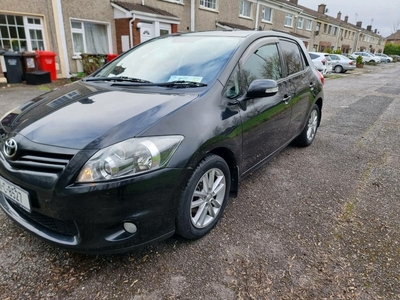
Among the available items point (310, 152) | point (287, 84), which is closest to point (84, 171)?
point (287, 84)

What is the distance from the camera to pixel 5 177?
77.4 inches

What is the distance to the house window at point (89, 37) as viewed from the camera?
12.2 m

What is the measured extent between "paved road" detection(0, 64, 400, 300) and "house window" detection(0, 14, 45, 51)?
10.4m

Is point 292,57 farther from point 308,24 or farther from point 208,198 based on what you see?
point 308,24

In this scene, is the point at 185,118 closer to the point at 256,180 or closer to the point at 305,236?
the point at 305,236

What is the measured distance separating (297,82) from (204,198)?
88.2 inches

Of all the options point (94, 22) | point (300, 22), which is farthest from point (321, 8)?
point (94, 22)

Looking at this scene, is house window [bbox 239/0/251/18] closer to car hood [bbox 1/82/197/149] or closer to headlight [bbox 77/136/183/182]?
car hood [bbox 1/82/197/149]

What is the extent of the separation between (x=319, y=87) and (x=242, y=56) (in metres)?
2.30

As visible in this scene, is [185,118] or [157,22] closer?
[185,118]

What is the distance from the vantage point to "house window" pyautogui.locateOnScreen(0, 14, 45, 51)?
1028 cm

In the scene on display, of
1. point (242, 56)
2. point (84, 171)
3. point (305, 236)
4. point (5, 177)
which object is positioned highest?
point (242, 56)

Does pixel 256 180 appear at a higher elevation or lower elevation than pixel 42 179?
lower

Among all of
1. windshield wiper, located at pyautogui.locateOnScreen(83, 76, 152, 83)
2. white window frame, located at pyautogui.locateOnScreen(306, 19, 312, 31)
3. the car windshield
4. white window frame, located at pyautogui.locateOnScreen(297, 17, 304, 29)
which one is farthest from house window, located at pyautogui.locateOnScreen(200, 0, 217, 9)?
white window frame, located at pyautogui.locateOnScreen(306, 19, 312, 31)
